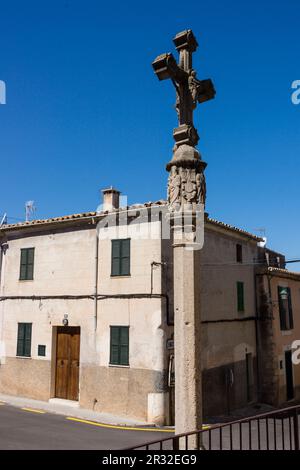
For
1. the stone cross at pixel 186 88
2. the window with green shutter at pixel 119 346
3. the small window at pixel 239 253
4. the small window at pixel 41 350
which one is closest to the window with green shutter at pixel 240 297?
the small window at pixel 239 253

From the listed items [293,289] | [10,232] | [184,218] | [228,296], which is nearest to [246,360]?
[228,296]

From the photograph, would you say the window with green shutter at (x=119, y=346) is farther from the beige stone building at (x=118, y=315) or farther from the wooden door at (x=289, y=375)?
the wooden door at (x=289, y=375)

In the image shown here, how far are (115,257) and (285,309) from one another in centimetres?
957

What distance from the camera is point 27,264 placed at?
1708cm

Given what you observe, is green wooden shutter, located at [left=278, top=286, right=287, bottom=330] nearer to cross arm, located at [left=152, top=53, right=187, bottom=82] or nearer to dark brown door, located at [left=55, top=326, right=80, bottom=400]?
dark brown door, located at [left=55, top=326, right=80, bottom=400]

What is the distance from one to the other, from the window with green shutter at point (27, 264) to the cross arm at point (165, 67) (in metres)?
12.1

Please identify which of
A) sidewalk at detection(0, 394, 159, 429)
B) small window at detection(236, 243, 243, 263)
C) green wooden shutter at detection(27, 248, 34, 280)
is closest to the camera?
sidewalk at detection(0, 394, 159, 429)

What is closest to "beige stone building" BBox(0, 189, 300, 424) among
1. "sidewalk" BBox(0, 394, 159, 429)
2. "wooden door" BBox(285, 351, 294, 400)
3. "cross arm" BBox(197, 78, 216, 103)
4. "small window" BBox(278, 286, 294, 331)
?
"sidewalk" BBox(0, 394, 159, 429)

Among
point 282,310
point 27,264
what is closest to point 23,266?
point 27,264

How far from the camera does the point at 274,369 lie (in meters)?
18.1

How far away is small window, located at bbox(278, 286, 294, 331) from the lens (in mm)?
19375

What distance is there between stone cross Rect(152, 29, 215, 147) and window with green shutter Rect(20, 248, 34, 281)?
1177cm
